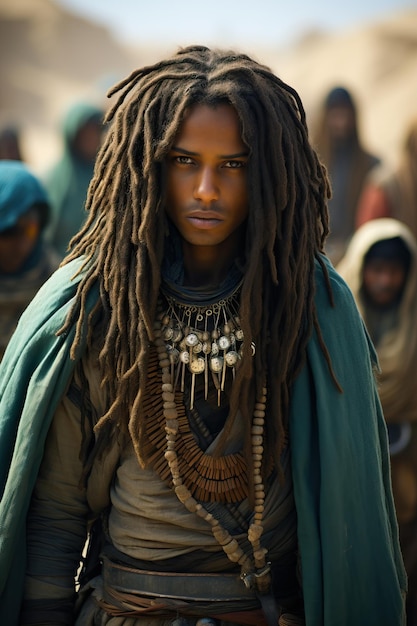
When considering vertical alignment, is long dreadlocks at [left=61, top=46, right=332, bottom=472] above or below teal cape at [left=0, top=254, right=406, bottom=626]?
above

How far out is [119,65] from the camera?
165ft

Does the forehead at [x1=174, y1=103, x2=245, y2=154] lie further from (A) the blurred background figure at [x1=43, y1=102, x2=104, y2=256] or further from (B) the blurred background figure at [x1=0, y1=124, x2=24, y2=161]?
(B) the blurred background figure at [x1=0, y1=124, x2=24, y2=161]

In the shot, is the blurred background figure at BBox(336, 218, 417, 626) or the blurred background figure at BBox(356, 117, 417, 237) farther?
the blurred background figure at BBox(356, 117, 417, 237)

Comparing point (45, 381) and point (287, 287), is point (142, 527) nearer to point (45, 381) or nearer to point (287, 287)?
point (45, 381)

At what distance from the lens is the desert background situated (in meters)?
28.2

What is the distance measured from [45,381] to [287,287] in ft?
2.06

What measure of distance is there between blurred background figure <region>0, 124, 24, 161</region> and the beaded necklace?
23.3 feet

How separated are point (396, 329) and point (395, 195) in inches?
115

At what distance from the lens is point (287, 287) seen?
7.97 feet

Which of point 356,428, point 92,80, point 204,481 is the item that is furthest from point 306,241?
point 92,80

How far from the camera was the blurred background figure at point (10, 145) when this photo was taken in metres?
9.28

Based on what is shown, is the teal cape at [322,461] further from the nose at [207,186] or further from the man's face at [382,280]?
the man's face at [382,280]

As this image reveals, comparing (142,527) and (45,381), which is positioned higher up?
(45,381)

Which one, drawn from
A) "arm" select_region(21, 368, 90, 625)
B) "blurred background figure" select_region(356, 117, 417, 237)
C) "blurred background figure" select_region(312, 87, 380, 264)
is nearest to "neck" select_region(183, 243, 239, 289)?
"arm" select_region(21, 368, 90, 625)
